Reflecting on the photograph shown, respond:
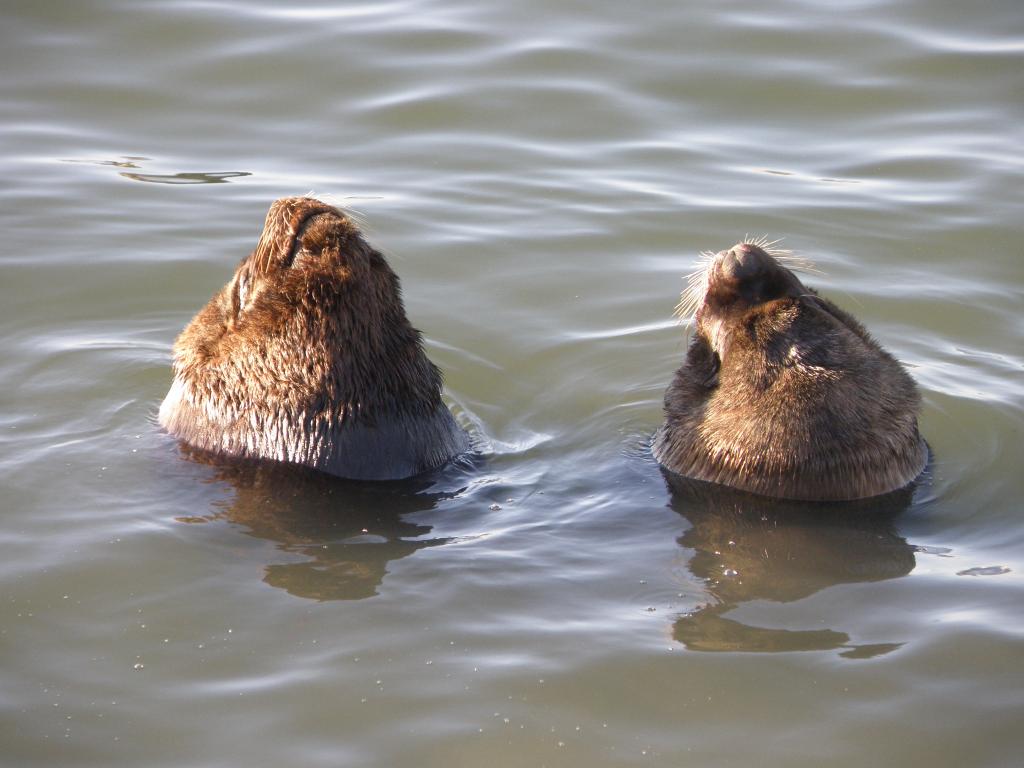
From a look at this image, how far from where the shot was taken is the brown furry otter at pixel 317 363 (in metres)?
5.80

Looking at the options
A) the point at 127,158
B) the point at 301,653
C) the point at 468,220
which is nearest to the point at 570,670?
the point at 301,653

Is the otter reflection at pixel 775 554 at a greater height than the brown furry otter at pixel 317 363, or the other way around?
the brown furry otter at pixel 317 363

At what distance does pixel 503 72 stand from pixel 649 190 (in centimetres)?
221

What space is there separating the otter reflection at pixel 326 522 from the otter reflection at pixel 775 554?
3.50 ft

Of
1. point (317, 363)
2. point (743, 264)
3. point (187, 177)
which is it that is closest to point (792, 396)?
point (743, 264)

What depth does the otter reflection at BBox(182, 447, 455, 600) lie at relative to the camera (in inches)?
211

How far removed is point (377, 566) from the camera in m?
5.46

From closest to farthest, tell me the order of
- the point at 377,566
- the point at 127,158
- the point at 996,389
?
the point at 377,566
the point at 996,389
the point at 127,158

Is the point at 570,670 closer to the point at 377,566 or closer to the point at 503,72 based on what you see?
the point at 377,566

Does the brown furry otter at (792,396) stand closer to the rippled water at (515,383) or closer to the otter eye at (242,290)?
the rippled water at (515,383)

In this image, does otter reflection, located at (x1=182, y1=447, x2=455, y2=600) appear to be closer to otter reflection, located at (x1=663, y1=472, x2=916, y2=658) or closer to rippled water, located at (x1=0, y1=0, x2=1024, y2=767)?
rippled water, located at (x1=0, y1=0, x2=1024, y2=767)

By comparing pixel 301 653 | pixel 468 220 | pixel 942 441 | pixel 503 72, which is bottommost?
pixel 301 653

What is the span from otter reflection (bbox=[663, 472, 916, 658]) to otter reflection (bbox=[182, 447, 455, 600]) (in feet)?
3.50

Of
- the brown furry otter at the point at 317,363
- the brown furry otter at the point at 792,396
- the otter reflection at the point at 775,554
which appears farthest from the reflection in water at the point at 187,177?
the otter reflection at the point at 775,554
